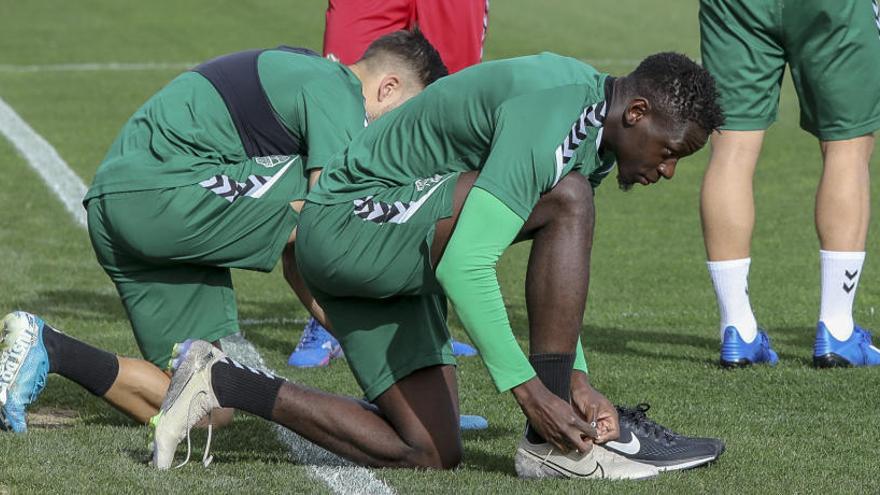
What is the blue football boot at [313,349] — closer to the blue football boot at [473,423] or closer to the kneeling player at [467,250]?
the blue football boot at [473,423]

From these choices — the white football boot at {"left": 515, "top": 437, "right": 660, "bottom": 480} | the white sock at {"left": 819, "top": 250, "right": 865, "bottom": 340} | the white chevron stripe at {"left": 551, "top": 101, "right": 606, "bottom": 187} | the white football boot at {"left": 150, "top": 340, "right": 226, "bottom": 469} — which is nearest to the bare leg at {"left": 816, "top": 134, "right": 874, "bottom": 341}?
the white sock at {"left": 819, "top": 250, "right": 865, "bottom": 340}

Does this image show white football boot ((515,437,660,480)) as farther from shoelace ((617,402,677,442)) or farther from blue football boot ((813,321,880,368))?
blue football boot ((813,321,880,368))

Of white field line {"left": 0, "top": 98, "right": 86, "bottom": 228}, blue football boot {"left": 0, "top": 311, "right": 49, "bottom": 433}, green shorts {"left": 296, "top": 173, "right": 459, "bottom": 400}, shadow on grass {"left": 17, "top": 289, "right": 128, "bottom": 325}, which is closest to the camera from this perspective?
green shorts {"left": 296, "top": 173, "right": 459, "bottom": 400}

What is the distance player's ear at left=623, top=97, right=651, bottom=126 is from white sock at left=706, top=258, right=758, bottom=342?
82.9 inches

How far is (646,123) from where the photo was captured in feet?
14.4

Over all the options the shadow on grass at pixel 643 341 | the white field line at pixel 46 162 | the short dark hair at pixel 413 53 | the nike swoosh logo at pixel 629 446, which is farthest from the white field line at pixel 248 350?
the shadow on grass at pixel 643 341

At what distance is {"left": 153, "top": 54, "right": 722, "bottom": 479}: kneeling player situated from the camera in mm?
4230

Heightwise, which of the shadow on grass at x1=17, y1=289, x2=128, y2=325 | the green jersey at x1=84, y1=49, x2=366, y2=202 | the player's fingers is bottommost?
the shadow on grass at x1=17, y1=289, x2=128, y2=325

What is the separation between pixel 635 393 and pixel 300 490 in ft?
6.07

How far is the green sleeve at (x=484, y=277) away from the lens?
418 cm

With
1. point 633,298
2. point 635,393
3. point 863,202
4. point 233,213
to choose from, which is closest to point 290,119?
point 233,213

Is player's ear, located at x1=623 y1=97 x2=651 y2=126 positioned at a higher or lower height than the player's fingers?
higher

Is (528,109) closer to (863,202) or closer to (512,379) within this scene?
(512,379)

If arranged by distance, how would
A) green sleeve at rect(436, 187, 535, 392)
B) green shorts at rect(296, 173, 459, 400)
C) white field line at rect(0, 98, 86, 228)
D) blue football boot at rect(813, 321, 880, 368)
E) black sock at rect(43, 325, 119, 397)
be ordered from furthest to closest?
white field line at rect(0, 98, 86, 228)
blue football boot at rect(813, 321, 880, 368)
black sock at rect(43, 325, 119, 397)
green shorts at rect(296, 173, 459, 400)
green sleeve at rect(436, 187, 535, 392)
